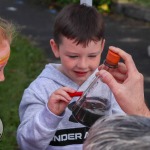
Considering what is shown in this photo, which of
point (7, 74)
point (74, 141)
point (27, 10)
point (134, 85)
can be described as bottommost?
point (27, 10)

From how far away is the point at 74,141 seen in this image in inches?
108

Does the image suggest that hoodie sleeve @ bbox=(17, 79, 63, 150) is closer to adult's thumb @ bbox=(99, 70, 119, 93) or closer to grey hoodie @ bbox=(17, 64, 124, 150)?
grey hoodie @ bbox=(17, 64, 124, 150)

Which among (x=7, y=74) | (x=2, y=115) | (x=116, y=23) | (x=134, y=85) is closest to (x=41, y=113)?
(x=134, y=85)

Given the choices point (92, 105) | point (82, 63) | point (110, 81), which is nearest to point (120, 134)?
point (110, 81)

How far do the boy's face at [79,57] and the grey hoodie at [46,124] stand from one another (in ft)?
0.28

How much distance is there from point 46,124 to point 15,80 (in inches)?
143

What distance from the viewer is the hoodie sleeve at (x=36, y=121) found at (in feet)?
8.21

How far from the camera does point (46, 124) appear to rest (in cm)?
251

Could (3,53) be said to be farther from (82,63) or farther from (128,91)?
(128,91)

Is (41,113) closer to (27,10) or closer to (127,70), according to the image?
(127,70)

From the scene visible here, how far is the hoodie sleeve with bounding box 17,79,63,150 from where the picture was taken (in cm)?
250

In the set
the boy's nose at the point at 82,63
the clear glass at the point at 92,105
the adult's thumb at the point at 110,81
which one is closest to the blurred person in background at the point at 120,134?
the adult's thumb at the point at 110,81

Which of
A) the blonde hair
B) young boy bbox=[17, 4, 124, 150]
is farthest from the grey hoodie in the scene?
the blonde hair

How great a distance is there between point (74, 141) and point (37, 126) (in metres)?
0.30
